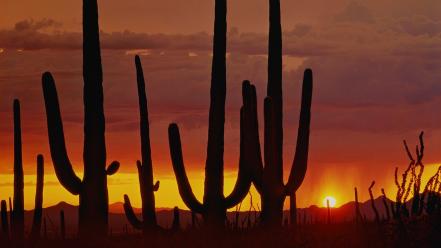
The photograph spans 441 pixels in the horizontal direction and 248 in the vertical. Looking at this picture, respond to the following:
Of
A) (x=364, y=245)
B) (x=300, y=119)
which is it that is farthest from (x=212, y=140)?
(x=364, y=245)

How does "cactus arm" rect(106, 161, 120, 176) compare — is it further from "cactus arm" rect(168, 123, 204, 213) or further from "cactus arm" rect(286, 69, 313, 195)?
"cactus arm" rect(286, 69, 313, 195)

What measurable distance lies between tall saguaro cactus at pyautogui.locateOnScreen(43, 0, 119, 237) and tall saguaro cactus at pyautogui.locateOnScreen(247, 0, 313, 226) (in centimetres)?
309

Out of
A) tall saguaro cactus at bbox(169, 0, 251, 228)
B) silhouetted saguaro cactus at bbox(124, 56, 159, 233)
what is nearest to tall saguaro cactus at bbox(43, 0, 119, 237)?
tall saguaro cactus at bbox(169, 0, 251, 228)

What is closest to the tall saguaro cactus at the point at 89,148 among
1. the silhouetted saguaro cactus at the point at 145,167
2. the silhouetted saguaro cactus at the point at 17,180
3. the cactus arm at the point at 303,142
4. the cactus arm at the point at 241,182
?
the cactus arm at the point at 241,182

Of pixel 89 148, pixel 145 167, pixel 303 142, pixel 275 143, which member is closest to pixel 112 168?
pixel 89 148

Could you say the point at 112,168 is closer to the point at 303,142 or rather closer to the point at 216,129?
the point at 216,129

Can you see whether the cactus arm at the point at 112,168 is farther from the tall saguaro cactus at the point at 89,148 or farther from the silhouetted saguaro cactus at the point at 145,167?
the silhouetted saguaro cactus at the point at 145,167

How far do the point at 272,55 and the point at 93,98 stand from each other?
4.78 meters

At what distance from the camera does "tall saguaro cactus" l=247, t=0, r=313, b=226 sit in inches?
766

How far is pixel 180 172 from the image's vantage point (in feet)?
65.1

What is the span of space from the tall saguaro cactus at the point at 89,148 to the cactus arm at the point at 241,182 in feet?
9.30

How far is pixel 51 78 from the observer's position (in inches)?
716

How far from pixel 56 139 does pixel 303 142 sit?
18.4 ft

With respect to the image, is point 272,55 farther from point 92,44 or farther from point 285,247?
point 285,247
